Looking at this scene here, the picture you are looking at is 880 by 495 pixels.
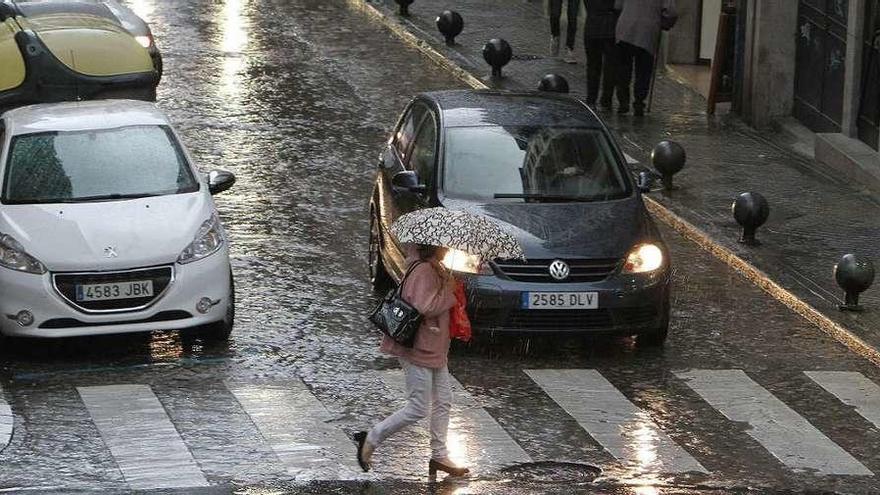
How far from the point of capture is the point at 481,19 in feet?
95.7

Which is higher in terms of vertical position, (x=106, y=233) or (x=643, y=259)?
(x=106, y=233)

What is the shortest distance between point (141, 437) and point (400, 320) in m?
2.16

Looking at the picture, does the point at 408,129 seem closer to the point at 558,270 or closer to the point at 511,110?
the point at 511,110

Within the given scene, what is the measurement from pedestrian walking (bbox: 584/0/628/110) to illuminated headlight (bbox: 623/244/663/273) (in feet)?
30.0

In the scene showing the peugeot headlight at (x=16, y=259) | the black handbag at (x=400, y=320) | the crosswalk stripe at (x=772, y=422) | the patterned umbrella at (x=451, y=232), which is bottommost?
the crosswalk stripe at (x=772, y=422)

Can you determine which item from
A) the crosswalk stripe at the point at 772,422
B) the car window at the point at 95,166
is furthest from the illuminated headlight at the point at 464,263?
the car window at the point at 95,166

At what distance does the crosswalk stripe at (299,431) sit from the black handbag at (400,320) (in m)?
0.95

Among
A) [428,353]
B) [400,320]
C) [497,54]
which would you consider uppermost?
[400,320]

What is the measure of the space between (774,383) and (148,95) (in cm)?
921

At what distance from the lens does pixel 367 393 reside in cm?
1323

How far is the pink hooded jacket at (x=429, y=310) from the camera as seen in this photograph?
11008mm

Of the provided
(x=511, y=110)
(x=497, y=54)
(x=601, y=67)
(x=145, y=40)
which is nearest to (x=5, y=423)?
(x=511, y=110)

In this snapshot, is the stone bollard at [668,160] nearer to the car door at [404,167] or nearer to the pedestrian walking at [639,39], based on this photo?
the pedestrian walking at [639,39]

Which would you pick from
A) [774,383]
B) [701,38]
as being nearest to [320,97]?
[701,38]
